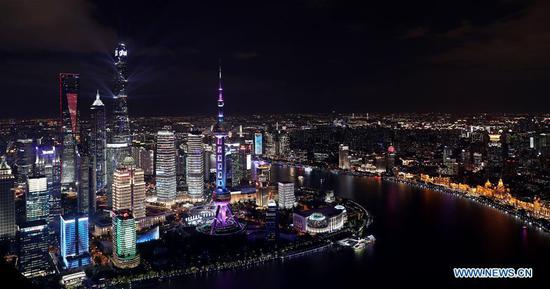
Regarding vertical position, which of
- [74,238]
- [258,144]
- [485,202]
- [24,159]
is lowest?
[485,202]

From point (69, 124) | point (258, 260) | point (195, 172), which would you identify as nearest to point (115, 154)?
point (69, 124)

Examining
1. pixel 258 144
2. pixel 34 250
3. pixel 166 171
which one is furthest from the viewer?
pixel 258 144

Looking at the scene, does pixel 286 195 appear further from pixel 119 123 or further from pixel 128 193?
pixel 119 123

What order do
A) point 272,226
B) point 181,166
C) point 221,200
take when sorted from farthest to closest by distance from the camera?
point 181,166, point 221,200, point 272,226

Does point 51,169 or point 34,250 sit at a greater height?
point 51,169

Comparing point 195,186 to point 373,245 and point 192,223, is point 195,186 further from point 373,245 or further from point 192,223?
point 373,245

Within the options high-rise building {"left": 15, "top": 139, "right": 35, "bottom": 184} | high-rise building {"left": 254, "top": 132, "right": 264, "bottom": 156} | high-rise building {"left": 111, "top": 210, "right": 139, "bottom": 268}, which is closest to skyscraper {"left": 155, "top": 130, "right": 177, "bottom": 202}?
high-rise building {"left": 15, "top": 139, "right": 35, "bottom": 184}

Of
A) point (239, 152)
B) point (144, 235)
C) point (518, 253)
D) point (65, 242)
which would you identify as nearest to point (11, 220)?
point (65, 242)
